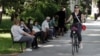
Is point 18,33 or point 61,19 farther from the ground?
point 18,33

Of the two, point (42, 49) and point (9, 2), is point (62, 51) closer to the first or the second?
point (42, 49)

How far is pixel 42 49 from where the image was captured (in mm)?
18266

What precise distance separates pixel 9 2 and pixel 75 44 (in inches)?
490

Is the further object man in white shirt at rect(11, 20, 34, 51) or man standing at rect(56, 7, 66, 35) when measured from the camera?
man standing at rect(56, 7, 66, 35)

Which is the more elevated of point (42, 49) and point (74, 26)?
point (74, 26)

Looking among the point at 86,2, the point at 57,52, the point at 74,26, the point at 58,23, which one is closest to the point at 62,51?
the point at 57,52

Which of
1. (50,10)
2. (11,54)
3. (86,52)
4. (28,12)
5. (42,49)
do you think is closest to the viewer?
(11,54)

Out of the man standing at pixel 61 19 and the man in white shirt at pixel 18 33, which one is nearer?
the man in white shirt at pixel 18 33

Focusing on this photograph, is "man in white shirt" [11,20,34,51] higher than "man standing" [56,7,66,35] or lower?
higher

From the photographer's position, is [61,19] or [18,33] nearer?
[18,33]

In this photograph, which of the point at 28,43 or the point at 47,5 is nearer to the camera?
the point at 28,43

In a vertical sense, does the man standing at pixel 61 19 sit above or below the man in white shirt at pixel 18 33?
below

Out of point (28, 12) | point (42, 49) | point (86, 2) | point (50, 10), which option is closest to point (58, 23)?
point (50, 10)

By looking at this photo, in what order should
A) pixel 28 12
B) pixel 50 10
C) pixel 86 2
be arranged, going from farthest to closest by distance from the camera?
pixel 86 2
pixel 50 10
pixel 28 12
